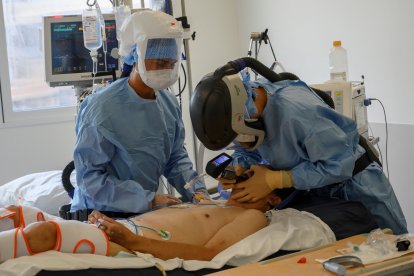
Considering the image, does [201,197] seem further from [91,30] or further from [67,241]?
[91,30]

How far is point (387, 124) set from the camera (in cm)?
346

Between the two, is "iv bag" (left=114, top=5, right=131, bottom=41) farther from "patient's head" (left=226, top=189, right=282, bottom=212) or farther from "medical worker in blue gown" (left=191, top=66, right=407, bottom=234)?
"patient's head" (left=226, top=189, right=282, bottom=212)

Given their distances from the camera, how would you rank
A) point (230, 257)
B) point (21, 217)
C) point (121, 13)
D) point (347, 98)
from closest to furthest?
point (230, 257) → point (21, 217) → point (347, 98) → point (121, 13)

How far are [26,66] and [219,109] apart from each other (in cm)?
314

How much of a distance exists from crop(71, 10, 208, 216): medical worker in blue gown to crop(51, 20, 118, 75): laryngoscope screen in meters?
0.69

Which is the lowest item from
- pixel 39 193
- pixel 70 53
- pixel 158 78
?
pixel 39 193

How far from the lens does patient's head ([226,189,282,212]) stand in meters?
2.22

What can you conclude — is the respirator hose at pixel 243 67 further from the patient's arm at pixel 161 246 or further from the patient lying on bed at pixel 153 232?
the patient's arm at pixel 161 246

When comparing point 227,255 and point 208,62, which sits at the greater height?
point 208,62

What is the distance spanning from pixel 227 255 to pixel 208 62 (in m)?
3.40

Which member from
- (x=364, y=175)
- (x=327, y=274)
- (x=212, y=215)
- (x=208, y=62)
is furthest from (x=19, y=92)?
(x=327, y=274)

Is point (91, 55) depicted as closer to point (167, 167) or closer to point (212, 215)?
point (167, 167)

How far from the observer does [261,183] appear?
213cm

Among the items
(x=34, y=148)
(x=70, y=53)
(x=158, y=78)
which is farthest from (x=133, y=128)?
(x=34, y=148)
